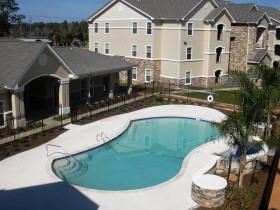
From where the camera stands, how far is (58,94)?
27.4m

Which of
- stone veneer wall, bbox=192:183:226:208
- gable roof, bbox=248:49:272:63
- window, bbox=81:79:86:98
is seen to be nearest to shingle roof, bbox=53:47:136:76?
window, bbox=81:79:86:98

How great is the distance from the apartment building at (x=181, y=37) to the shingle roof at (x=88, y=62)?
7.80 metres

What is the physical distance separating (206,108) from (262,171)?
14.5 metres

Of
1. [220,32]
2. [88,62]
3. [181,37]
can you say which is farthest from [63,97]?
[220,32]

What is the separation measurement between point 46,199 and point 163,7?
32.8 m

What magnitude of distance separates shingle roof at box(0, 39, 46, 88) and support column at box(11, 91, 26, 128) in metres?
0.97

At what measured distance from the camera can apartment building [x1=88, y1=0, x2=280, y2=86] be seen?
40281 millimetres

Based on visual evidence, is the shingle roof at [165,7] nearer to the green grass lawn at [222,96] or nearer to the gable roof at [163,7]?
the gable roof at [163,7]

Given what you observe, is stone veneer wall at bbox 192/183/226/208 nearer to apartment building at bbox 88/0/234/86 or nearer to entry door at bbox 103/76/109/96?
entry door at bbox 103/76/109/96

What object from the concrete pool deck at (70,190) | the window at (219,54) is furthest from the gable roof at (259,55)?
the concrete pool deck at (70,190)

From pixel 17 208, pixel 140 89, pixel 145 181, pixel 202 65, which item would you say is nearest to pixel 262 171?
pixel 145 181

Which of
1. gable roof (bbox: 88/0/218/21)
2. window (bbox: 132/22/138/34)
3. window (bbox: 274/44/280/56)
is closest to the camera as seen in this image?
gable roof (bbox: 88/0/218/21)

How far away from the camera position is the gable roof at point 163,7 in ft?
130

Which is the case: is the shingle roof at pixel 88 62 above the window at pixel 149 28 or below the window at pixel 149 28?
below
